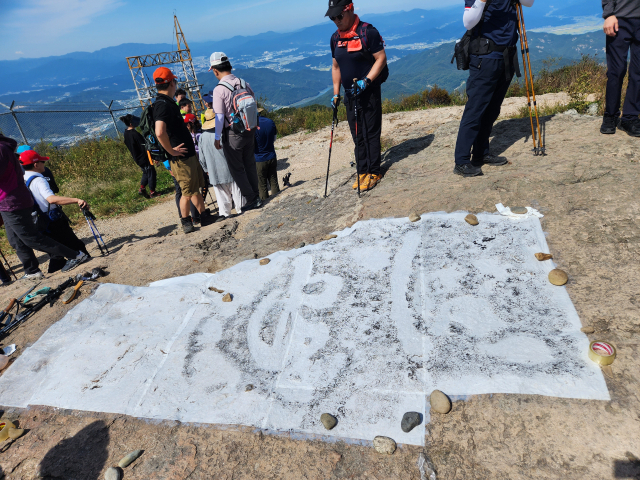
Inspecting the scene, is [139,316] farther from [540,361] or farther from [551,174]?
[551,174]

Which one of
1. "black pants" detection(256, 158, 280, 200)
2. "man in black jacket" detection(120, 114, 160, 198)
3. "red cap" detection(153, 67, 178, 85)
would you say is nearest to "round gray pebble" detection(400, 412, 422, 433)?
"red cap" detection(153, 67, 178, 85)

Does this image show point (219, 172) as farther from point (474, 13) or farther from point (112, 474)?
point (112, 474)

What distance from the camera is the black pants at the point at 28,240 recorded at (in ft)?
14.7

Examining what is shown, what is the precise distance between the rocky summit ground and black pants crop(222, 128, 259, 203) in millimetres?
841

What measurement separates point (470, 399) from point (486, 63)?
3533mm

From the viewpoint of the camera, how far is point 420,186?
452cm

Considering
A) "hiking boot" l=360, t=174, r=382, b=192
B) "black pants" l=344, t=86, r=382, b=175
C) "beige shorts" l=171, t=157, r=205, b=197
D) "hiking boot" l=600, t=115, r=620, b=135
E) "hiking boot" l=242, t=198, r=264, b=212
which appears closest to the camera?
"hiking boot" l=600, t=115, r=620, b=135

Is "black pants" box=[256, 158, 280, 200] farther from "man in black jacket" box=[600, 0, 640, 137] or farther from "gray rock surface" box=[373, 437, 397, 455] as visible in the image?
"gray rock surface" box=[373, 437, 397, 455]

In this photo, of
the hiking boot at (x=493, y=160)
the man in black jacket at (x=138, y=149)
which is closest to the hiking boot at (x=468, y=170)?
the hiking boot at (x=493, y=160)

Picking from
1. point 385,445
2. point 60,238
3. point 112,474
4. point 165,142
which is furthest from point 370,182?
point 60,238

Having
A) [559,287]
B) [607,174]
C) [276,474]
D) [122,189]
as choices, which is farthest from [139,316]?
[122,189]

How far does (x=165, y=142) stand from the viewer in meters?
4.73

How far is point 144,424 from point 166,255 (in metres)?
2.48

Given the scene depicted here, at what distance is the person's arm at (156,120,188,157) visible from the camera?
462cm
